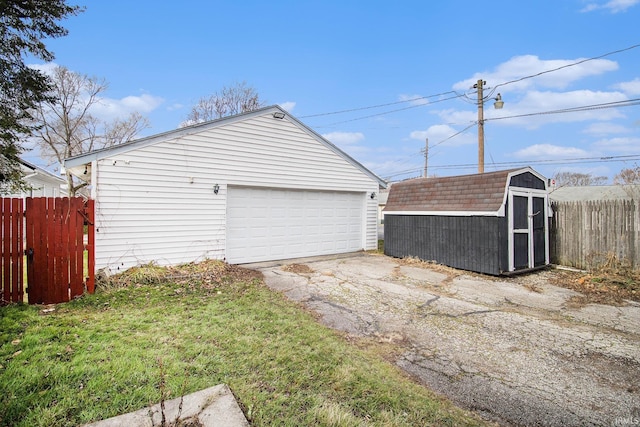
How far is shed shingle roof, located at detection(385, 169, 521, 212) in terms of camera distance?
297 inches

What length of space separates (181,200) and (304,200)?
3709 mm

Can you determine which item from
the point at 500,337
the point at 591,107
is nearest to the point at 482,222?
the point at 500,337

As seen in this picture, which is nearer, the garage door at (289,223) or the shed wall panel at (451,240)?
the shed wall panel at (451,240)

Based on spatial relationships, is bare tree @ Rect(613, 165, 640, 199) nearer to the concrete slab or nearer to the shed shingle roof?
the shed shingle roof

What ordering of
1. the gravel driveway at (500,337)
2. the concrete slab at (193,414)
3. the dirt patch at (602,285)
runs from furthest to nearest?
the dirt patch at (602,285), the gravel driveway at (500,337), the concrete slab at (193,414)

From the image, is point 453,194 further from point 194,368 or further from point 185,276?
point 194,368

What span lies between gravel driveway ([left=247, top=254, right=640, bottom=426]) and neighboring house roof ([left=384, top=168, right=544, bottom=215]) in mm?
1883

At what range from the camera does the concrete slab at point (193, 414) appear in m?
2.08

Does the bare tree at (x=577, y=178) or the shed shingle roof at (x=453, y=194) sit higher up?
the bare tree at (x=577, y=178)

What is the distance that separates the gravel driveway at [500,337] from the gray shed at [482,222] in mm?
682

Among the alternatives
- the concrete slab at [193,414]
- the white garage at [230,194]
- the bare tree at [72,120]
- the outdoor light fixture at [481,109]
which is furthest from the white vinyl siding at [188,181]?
the bare tree at [72,120]

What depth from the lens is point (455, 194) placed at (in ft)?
27.9

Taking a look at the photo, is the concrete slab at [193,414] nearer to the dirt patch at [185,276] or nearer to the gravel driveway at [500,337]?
the gravel driveway at [500,337]

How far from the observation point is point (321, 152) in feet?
33.0
